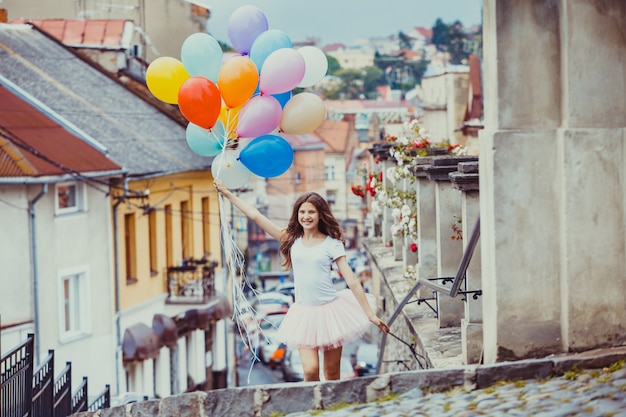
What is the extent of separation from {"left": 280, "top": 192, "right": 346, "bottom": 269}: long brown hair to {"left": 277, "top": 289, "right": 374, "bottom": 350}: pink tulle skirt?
0.41 m

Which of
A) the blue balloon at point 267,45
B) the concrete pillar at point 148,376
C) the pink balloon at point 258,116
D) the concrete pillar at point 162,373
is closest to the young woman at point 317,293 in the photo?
the pink balloon at point 258,116

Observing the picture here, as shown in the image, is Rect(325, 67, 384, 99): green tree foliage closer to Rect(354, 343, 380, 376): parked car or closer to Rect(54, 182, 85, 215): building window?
Rect(354, 343, 380, 376): parked car

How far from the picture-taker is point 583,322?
8.42 m

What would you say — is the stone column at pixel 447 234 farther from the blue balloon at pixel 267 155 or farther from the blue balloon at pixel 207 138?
the blue balloon at pixel 207 138

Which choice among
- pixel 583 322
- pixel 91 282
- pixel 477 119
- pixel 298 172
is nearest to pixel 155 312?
pixel 91 282

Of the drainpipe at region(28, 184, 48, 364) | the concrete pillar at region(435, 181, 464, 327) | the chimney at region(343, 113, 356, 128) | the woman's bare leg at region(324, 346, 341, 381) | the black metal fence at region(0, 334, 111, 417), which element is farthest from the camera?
the chimney at region(343, 113, 356, 128)

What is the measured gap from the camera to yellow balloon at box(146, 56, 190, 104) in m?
9.71

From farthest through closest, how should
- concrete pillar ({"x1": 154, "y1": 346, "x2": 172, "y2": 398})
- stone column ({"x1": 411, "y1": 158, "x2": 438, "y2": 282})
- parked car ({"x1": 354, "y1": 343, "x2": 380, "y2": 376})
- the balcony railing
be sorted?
the balcony railing, concrete pillar ({"x1": 154, "y1": 346, "x2": 172, "y2": 398}), parked car ({"x1": 354, "y1": 343, "x2": 380, "y2": 376}), stone column ({"x1": 411, "y1": 158, "x2": 438, "y2": 282})

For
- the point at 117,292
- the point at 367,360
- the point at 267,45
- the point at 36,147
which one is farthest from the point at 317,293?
the point at 367,360

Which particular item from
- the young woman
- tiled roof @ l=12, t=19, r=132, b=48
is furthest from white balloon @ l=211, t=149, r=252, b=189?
tiled roof @ l=12, t=19, r=132, b=48

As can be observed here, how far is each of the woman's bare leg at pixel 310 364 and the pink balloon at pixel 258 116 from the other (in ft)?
5.24

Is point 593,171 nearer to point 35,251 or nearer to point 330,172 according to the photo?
point 35,251

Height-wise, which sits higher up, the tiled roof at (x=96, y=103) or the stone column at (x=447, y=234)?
the tiled roof at (x=96, y=103)

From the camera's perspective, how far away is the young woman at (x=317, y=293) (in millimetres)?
8930
